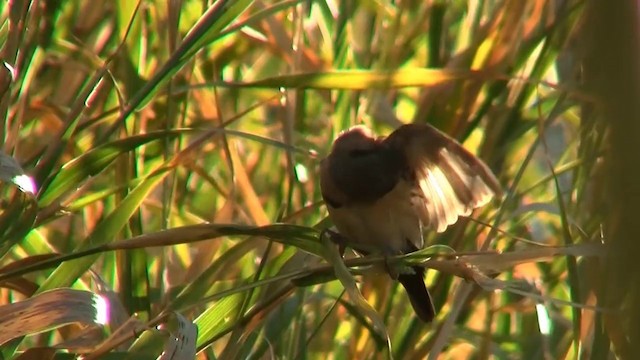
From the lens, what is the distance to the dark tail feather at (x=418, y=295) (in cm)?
150

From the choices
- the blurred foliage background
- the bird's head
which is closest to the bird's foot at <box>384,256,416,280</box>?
the blurred foliage background

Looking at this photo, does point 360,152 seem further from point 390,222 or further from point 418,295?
point 418,295

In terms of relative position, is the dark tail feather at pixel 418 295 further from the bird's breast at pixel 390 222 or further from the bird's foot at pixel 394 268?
the bird's breast at pixel 390 222

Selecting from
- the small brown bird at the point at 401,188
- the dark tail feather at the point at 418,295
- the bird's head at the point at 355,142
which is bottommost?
the dark tail feather at the point at 418,295

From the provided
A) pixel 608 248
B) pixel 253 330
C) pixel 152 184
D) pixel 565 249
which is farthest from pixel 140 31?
pixel 608 248

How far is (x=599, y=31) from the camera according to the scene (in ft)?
0.86

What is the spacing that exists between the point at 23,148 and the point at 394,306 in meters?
0.87

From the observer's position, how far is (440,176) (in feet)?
6.30

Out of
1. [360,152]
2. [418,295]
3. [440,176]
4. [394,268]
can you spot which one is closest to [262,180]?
[360,152]

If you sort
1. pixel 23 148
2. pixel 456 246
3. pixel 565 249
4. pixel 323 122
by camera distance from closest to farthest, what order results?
pixel 565 249
pixel 456 246
pixel 23 148
pixel 323 122

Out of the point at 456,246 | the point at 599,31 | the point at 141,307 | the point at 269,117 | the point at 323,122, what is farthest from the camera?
the point at 269,117

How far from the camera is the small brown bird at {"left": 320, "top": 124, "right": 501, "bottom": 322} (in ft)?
5.25

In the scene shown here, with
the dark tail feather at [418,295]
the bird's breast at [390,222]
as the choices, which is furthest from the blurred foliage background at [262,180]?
the bird's breast at [390,222]

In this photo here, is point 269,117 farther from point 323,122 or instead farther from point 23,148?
point 23,148
